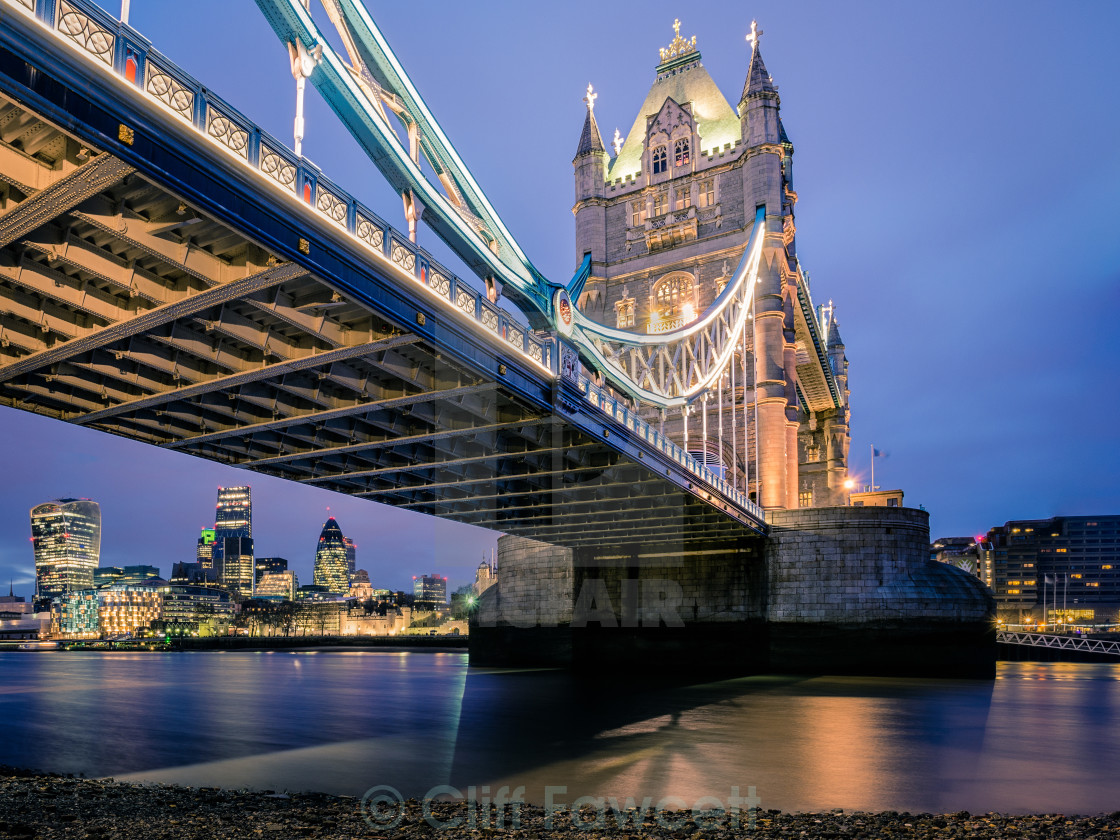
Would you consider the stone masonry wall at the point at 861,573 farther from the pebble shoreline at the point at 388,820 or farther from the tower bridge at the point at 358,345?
the pebble shoreline at the point at 388,820

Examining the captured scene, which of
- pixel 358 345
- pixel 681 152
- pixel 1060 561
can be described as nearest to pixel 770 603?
pixel 358 345

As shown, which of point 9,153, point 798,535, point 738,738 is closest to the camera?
point 9,153

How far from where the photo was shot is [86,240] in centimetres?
1196

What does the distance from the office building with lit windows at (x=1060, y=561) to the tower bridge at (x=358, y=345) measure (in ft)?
498

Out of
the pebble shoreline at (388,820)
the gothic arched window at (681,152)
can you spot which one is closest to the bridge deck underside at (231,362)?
the pebble shoreline at (388,820)

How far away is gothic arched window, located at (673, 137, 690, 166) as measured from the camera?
56344mm

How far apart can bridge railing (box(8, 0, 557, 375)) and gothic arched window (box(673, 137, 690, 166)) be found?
44367 mm

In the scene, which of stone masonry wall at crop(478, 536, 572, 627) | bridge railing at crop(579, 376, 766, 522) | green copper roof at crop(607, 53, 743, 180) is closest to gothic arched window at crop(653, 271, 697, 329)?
green copper roof at crop(607, 53, 743, 180)

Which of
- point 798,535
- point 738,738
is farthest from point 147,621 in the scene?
point 738,738

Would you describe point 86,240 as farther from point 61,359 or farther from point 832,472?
point 832,472

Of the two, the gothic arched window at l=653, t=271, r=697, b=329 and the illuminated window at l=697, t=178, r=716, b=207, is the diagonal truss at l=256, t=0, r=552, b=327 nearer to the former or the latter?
the gothic arched window at l=653, t=271, r=697, b=329

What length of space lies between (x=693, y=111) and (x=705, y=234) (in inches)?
406

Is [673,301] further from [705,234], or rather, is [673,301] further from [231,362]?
[231,362]

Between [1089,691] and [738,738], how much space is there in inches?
825
